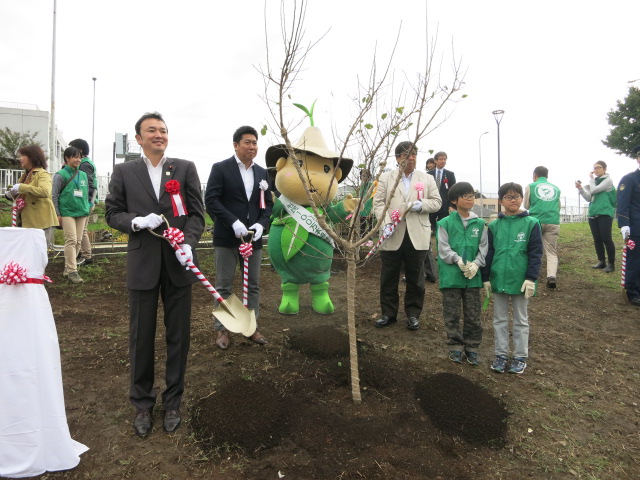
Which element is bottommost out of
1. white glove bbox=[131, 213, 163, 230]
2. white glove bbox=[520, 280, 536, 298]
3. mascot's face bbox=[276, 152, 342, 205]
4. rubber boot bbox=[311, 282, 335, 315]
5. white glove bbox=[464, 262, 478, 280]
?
rubber boot bbox=[311, 282, 335, 315]

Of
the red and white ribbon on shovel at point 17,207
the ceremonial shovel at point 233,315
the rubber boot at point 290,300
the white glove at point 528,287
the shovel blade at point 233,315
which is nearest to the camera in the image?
the ceremonial shovel at point 233,315

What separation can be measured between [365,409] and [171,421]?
1388 mm

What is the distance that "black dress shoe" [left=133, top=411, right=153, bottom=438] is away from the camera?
2.63 meters

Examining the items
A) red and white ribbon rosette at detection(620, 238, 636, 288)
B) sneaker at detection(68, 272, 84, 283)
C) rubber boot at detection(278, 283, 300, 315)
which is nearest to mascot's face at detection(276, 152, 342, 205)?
rubber boot at detection(278, 283, 300, 315)

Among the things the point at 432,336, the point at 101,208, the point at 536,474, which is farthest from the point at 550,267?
the point at 101,208

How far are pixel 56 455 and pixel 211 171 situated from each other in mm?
2670

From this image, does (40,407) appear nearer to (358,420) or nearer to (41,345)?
(41,345)

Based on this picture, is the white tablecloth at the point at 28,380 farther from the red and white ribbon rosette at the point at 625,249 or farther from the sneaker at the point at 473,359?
the red and white ribbon rosette at the point at 625,249

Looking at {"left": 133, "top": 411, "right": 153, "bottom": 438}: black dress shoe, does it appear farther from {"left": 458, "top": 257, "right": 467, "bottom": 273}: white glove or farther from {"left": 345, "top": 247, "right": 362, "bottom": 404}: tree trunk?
{"left": 458, "top": 257, "right": 467, "bottom": 273}: white glove

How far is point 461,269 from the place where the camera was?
12.2 feet

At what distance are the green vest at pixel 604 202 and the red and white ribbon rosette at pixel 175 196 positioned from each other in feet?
24.3

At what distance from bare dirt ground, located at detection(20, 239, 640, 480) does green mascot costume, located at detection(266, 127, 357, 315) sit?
532 millimetres

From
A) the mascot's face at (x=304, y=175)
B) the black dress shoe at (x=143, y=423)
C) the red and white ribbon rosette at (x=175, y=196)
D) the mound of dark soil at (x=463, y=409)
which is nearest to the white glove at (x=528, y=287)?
the mound of dark soil at (x=463, y=409)

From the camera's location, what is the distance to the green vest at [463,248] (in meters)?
3.82
